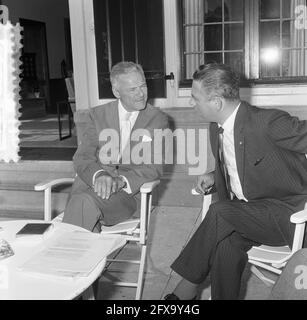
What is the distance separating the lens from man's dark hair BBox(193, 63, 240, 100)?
2197 millimetres

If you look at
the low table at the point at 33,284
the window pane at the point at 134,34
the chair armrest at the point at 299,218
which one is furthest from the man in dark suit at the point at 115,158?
the window pane at the point at 134,34

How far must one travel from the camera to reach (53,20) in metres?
10.7

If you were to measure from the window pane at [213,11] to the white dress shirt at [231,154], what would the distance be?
288 cm

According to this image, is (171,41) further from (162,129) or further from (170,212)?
(162,129)

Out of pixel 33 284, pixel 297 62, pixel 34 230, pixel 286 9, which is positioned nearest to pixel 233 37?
pixel 286 9

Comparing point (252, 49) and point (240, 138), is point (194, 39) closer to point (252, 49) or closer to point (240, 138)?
point (252, 49)

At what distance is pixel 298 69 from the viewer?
190 inches

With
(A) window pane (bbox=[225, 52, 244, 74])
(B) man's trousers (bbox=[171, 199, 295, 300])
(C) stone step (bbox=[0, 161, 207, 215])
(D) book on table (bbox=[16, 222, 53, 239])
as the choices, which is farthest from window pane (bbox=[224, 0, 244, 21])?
(D) book on table (bbox=[16, 222, 53, 239])

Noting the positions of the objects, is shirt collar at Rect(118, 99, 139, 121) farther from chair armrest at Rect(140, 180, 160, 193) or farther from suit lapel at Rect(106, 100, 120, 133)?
chair armrest at Rect(140, 180, 160, 193)

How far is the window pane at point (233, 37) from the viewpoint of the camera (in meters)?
4.88

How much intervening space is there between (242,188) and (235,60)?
9.41ft

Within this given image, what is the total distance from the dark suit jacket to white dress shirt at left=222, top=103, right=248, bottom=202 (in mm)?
52

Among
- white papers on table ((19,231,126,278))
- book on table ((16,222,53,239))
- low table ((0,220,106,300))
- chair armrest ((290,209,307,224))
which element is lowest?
low table ((0,220,106,300))
